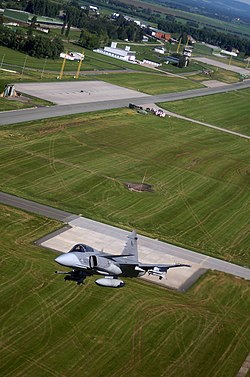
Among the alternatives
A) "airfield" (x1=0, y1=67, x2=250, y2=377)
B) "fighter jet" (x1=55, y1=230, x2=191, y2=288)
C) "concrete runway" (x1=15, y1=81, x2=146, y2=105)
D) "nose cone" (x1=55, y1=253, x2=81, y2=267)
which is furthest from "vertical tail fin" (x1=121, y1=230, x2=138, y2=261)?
"concrete runway" (x1=15, y1=81, x2=146, y2=105)

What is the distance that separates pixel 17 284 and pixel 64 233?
1815 cm

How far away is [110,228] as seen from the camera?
A: 9394cm

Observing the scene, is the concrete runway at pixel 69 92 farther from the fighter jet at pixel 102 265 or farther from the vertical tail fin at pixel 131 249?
the fighter jet at pixel 102 265

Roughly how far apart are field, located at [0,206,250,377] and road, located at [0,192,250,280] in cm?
609

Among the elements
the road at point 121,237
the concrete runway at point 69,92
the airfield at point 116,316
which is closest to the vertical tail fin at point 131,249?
the airfield at point 116,316

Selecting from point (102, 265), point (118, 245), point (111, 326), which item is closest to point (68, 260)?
point (102, 265)

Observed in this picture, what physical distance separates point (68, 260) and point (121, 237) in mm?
38845

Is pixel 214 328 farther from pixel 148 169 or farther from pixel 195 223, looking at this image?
pixel 148 169

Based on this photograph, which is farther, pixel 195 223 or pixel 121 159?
pixel 121 159

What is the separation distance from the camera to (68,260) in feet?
173

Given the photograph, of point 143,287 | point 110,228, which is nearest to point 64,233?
point 110,228

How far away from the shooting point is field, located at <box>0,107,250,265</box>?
100m

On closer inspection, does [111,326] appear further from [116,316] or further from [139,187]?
[139,187]

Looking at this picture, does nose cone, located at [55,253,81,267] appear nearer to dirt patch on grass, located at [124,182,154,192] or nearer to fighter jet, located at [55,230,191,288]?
fighter jet, located at [55,230,191,288]
